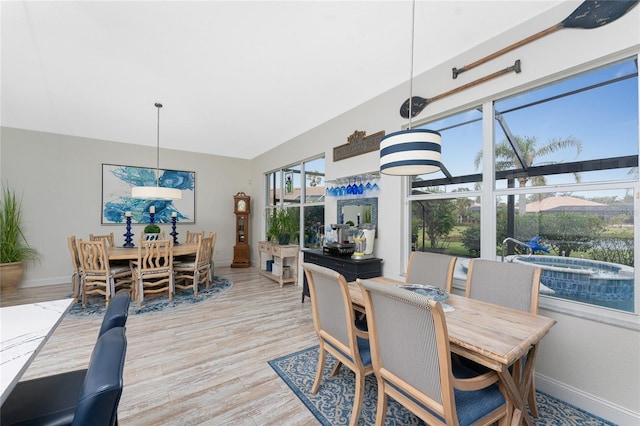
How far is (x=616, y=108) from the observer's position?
71.6 inches

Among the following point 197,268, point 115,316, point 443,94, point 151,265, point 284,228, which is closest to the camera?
point 115,316

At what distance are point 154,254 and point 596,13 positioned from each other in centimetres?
503

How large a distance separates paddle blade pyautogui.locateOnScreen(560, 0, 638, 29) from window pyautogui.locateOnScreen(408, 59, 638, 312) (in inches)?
12.3

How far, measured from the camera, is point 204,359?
2.36 metres

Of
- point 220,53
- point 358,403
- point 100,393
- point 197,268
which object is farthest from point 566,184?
point 197,268

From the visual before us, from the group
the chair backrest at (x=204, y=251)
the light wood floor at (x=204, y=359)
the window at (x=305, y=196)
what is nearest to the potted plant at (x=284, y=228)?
the window at (x=305, y=196)

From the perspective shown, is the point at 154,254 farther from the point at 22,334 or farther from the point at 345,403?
the point at 345,403

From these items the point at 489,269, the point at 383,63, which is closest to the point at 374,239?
the point at 489,269

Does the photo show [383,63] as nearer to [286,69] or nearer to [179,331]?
[286,69]

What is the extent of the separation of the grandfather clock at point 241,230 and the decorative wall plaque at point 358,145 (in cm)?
322

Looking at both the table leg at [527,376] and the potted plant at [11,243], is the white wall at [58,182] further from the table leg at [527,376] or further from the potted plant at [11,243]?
the table leg at [527,376]

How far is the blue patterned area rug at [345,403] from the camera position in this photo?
1.68 meters

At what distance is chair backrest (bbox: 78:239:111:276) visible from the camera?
346 cm

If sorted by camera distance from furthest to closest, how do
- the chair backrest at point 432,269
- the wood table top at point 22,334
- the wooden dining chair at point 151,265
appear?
the wooden dining chair at point 151,265
the chair backrest at point 432,269
the wood table top at point 22,334
